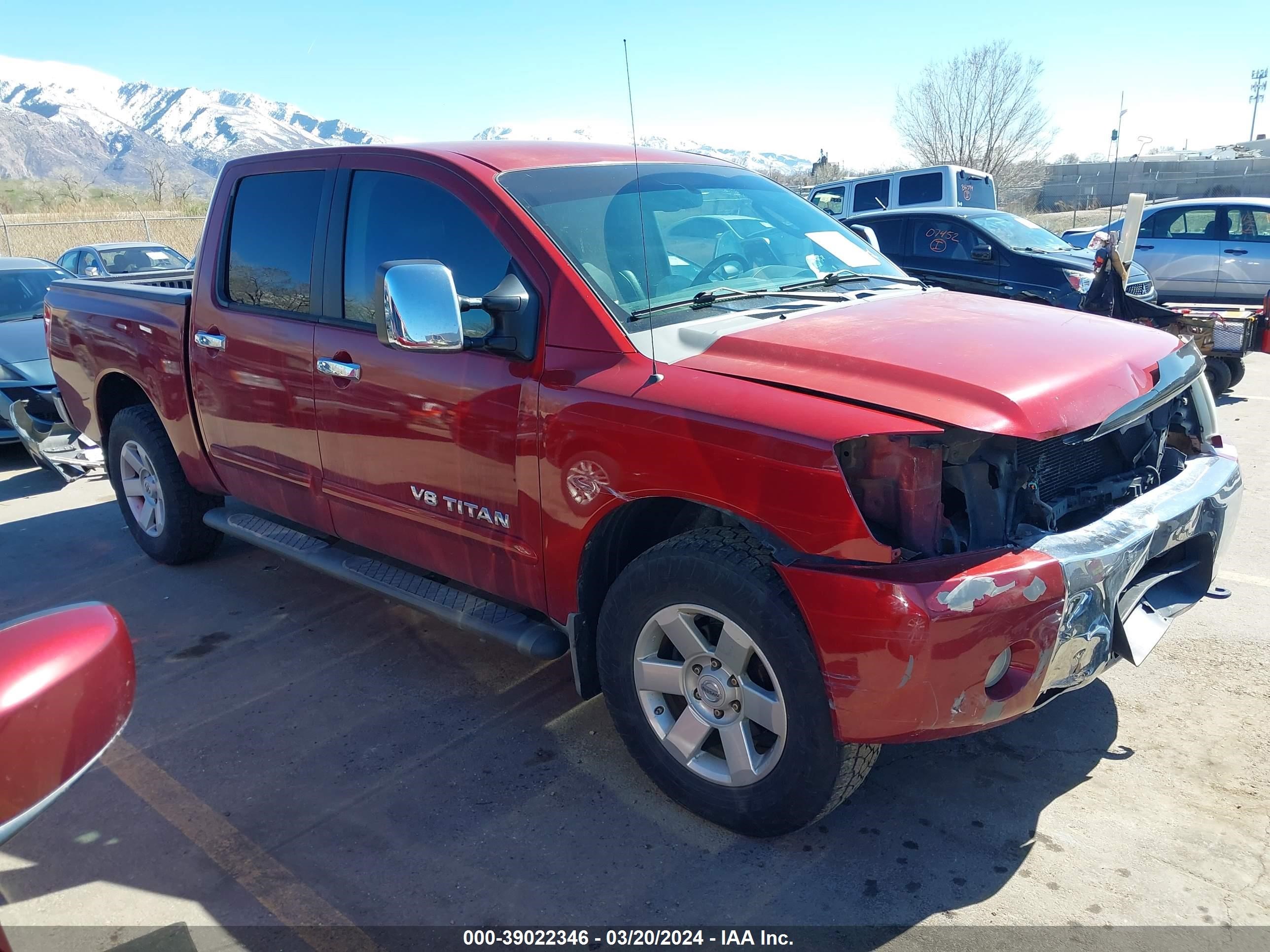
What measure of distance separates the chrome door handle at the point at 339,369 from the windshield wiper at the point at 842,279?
1.60 m

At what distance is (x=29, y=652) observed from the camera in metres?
1.34

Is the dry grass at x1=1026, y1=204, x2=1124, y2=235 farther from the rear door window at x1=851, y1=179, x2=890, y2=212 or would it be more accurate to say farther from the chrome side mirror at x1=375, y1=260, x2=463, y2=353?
the chrome side mirror at x1=375, y1=260, x2=463, y2=353

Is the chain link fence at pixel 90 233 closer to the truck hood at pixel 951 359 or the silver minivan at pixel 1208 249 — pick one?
the silver minivan at pixel 1208 249

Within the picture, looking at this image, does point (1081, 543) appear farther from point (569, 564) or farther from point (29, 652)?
point (29, 652)

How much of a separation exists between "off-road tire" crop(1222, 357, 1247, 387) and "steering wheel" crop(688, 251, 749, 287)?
6857mm

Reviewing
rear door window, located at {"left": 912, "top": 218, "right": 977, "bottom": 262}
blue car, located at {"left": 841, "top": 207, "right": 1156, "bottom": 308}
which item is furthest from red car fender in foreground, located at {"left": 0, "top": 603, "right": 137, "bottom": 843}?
rear door window, located at {"left": 912, "top": 218, "right": 977, "bottom": 262}

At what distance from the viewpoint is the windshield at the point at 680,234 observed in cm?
310

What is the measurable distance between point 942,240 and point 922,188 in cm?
562

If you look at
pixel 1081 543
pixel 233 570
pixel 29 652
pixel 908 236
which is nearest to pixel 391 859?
pixel 29 652

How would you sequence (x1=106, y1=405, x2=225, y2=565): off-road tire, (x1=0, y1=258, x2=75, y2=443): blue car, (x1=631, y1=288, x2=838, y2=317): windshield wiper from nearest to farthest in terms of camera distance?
(x1=631, y1=288, x2=838, y2=317): windshield wiper
(x1=106, y1=405, x2=225, y2=565): off-road tire
(x1=0, y1=258, x2=75, y2=443): blue car

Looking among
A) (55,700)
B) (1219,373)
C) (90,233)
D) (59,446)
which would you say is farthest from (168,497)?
(90,233)

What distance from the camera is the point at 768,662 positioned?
2516mm

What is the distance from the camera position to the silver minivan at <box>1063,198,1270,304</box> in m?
11.8

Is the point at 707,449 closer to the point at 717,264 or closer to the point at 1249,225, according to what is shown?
the point at 717,264
